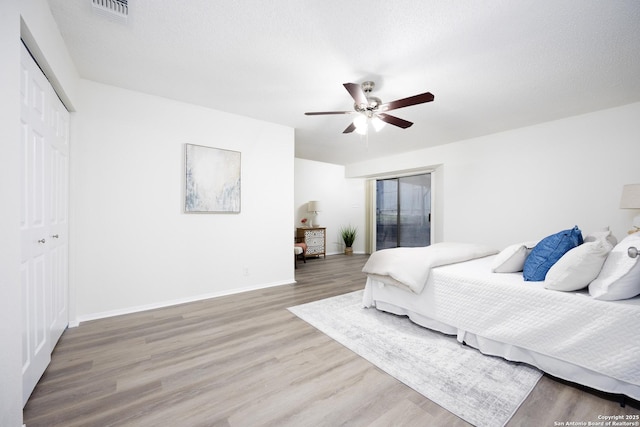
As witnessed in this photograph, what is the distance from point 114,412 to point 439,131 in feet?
15.6

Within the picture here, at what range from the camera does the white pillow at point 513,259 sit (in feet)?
7.12

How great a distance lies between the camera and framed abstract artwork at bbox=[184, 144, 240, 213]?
3.14 metres

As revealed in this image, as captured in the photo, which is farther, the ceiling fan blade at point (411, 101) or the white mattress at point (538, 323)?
the ceiling fan blade at point (411, 101)

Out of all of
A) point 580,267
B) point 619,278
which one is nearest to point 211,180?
point 580,267

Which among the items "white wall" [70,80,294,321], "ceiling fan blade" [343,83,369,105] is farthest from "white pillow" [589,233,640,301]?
"white wall" [70,80,294,321]

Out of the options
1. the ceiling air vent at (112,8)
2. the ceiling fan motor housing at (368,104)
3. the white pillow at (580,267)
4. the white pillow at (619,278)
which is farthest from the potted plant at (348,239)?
the ceiling air vent at (112,8)

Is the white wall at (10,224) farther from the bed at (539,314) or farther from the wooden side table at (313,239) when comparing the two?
the wooden side table at (313,239)

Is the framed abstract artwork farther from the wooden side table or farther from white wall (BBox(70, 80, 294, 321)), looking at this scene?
the wooden side table

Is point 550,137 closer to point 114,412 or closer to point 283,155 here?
point 283,155

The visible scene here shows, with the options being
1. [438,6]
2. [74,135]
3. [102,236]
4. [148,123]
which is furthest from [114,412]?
[438,6]

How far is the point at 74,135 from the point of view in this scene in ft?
8.16

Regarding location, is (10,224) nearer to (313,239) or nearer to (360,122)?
(360,122)

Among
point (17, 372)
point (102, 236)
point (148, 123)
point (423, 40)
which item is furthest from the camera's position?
point (148, 123)

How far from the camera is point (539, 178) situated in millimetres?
3727
